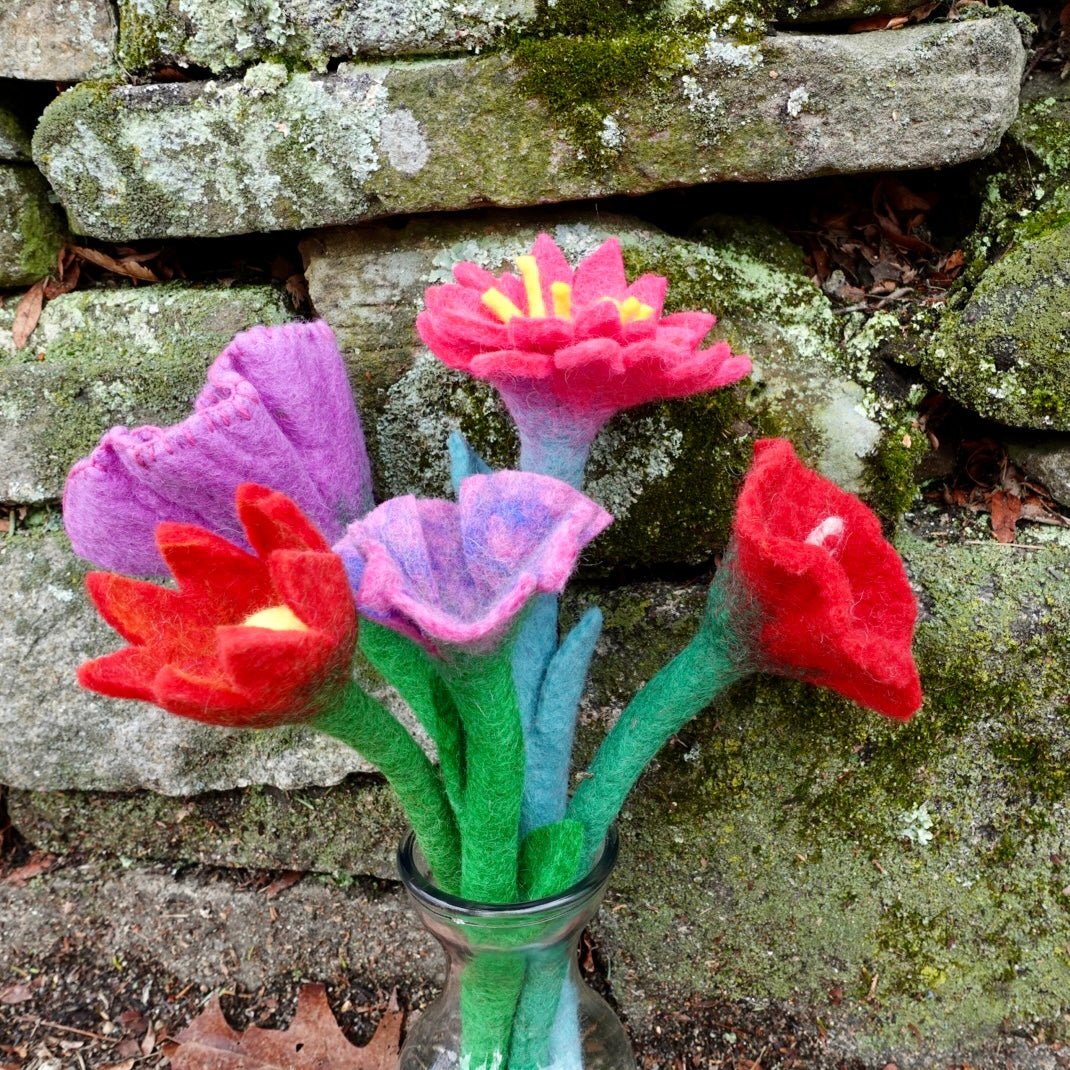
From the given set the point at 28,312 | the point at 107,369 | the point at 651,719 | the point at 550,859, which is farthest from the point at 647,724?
the point at 28,312

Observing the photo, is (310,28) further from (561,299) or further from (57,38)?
(561,299)

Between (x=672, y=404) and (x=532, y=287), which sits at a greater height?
(x=532, y=287)

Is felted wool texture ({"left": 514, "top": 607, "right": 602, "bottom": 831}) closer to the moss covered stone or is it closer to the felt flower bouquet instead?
the felt flower bouquet

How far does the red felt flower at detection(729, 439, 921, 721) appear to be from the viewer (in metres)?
0.53

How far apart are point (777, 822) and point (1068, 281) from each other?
0.57 m

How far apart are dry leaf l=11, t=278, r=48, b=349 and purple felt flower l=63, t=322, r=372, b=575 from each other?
40 centimetres

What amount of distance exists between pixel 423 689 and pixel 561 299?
0.29 metres

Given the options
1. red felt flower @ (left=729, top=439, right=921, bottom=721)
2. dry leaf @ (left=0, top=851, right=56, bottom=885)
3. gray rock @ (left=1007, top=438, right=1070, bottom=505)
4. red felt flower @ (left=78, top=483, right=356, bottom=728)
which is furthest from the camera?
dry leaf @ (left=0, top=851, right=56, bottom=885)

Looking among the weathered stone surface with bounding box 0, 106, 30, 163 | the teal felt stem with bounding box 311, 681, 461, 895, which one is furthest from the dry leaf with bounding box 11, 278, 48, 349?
the teal felt stem with bounding box 311, 681, 461, 895

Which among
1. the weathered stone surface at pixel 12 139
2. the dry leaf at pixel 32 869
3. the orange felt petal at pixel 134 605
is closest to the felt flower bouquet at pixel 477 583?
the orange felt petal at pixel 134 605

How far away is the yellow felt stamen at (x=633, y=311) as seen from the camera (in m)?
0.63

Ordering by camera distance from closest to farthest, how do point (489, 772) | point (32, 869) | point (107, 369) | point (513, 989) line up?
1. point (489, 772)
2. point (513, 989)
3. point (107, 369)
4. point (32, 869)

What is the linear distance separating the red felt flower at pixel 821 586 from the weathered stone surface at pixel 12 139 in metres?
0.80

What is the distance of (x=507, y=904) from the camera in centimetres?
63
